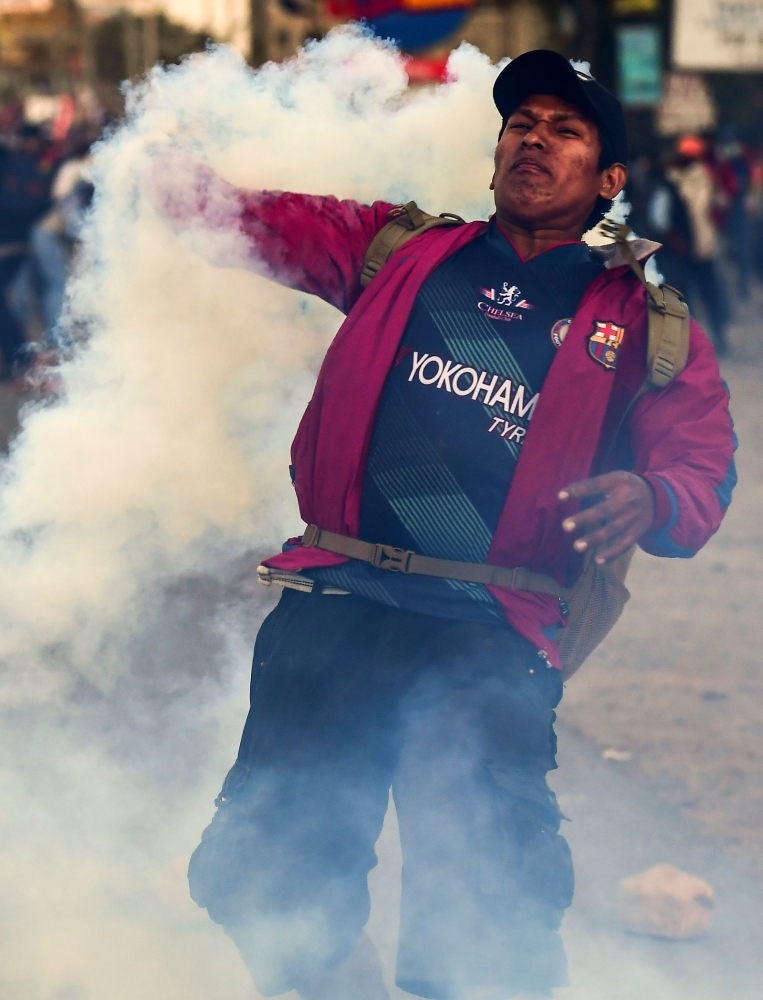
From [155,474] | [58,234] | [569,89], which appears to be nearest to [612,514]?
[569,89]

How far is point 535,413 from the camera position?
244 centimetres

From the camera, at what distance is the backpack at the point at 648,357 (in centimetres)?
242

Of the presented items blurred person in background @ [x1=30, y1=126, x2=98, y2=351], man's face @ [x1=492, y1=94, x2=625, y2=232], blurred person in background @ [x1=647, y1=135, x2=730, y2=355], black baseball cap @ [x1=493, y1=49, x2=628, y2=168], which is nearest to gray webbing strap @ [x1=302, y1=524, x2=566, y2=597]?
man's face @ [x1=492, y1=94, x2=625, y2=232]

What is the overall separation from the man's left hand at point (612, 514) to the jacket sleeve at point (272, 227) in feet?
1.91

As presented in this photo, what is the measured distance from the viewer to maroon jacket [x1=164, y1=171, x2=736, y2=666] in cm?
244

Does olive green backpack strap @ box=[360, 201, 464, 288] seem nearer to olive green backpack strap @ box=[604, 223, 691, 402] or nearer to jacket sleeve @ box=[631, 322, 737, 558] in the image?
olive green backpack strap @ box=[604, 223, 691, 402]

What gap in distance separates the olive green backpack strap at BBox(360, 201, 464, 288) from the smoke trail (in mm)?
248

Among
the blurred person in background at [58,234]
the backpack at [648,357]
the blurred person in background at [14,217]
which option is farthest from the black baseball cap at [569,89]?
the blurred person in background at [14,217]

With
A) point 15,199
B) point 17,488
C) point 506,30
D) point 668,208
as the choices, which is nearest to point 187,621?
point 17,488

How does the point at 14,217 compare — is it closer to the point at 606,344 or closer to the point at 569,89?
the point at 569,89

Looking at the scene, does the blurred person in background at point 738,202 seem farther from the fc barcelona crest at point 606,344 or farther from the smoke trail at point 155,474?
the fc barcelona crest at point 606,344

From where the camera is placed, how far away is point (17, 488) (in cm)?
346

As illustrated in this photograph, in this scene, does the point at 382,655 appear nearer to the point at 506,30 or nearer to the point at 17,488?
the point at 17,488

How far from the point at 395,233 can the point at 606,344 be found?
1.39 feet
